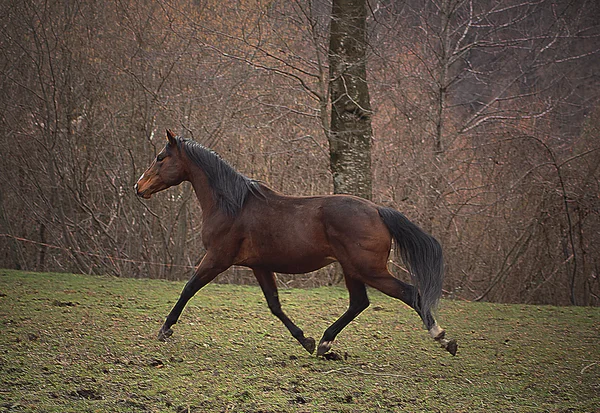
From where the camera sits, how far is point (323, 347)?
5.99 metres

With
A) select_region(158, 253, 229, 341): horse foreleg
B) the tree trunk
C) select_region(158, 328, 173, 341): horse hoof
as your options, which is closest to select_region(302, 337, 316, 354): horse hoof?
select_region(158, 253, 229, 341): horse foreleg

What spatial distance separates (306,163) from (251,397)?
8.85m

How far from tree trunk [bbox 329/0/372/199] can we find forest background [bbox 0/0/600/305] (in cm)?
55

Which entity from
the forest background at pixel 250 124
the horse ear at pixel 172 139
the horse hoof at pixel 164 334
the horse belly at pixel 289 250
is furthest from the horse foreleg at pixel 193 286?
the forest background at pixel 250 124

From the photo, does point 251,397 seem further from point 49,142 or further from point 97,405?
point 49,142

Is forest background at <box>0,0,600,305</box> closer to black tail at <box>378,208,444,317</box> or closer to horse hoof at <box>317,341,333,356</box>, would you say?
black tail at <box>378,208,444,317</box>

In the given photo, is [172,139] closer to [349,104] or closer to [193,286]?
[193,286]

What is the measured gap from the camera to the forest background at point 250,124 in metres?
11.4

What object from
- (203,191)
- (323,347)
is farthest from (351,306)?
(203,191)

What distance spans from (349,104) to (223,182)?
4382 millimetres

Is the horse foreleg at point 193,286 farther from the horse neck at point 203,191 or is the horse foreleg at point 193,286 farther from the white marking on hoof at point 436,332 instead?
the white marking on hoof at point 436,332

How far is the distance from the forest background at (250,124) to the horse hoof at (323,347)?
5531 millimetres

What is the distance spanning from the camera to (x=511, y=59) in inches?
511

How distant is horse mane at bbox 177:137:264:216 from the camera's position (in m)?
6.34
